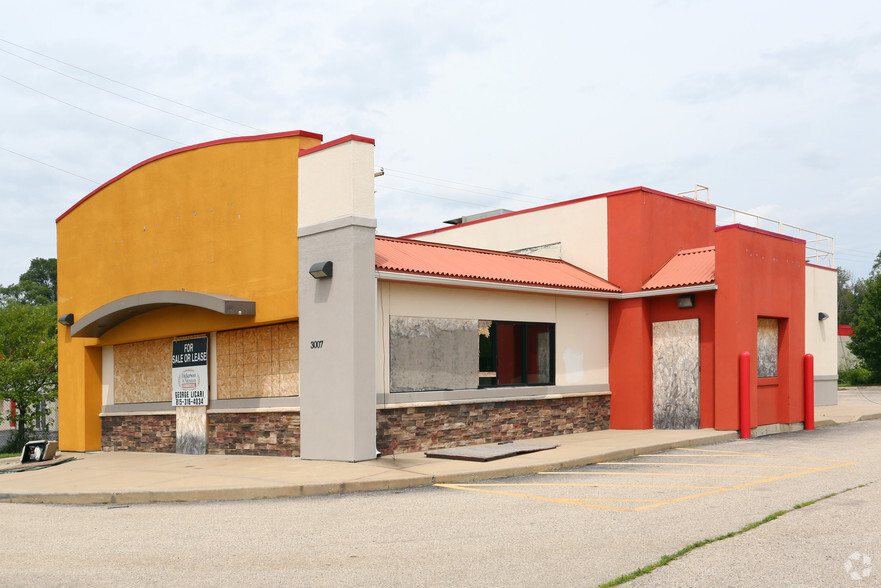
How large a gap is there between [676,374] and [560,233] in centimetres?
504

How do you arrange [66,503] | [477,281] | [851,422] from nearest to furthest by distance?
[66,503] < [477,281] < [851,422]

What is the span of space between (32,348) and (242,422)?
14354 mm

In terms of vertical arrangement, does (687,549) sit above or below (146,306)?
below

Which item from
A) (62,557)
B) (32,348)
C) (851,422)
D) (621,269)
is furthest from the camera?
(32,348)

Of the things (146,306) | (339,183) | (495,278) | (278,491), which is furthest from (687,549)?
(146,306)

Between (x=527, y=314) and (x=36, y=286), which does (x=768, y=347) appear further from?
(x=36, y=286)

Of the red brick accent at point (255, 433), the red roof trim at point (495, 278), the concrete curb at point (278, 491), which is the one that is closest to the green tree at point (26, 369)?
the red brick accent at point (255, 433)

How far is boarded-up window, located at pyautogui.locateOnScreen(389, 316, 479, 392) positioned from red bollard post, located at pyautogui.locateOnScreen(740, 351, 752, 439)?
18.7 ft

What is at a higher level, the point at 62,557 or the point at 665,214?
the point at 665,214

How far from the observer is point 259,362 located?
15.5 meters

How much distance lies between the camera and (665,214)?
1953 centimetres

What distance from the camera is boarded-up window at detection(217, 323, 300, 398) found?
48.8 feet

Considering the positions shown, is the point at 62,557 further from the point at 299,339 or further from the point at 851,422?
the point at 851,422

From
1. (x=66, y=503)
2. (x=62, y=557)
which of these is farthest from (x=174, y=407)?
(x=62, y=557)
